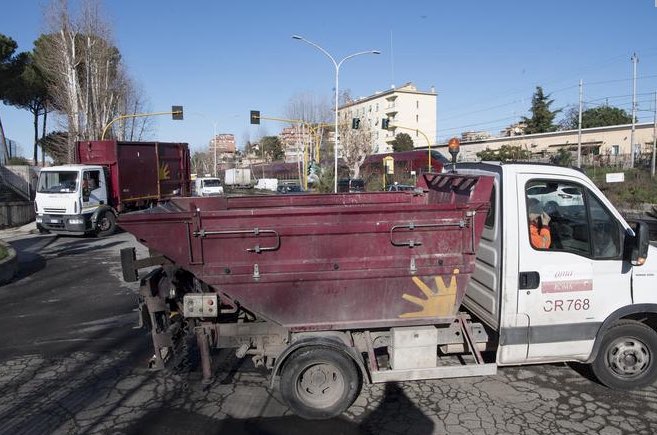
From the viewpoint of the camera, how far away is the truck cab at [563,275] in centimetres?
427

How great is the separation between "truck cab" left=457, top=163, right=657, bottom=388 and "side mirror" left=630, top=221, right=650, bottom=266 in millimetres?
12

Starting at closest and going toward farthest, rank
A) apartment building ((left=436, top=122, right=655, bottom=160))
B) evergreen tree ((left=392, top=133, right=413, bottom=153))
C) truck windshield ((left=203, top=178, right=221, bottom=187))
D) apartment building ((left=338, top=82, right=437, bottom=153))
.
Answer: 1. truck windshield ((left=203, top=178, right=221, bottom=187))
2. apartment building ((left=436, top=122, right=655, bottom=160))
3. evergreen tree ((left=392, top=133, right=413, bottom=153))
4. apartment building ((left=338, top=82, right=437, bottom=153))

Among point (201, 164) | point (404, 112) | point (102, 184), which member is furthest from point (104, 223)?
point (201, 164)

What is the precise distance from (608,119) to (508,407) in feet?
247

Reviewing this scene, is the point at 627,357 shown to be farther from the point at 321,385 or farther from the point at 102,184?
the point at 102,184

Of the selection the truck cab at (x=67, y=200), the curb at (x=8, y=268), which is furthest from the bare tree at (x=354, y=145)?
the curb at (x=8, y=268)

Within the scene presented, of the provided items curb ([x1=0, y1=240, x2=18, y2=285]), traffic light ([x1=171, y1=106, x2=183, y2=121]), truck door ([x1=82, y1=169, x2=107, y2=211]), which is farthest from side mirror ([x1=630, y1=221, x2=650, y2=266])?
traffic light ([x1=171, y1=106, x2=183, y2=121])

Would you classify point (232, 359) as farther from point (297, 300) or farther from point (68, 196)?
point (68, 196)

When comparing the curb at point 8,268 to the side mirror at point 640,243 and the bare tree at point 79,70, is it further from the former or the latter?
the bare tree at point 79,70

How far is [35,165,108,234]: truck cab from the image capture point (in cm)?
1639

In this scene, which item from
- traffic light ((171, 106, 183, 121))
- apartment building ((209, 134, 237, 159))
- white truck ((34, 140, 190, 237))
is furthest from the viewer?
apartment building ((209, 134, 237, 159))

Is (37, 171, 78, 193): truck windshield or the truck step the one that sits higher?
(37, 171, 78, 193): truck windshield

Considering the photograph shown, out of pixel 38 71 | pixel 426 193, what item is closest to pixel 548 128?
pixel 38 71

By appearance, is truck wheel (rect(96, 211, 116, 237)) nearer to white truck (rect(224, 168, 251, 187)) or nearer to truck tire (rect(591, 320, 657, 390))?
truck tire (rect(591, 320, 657, 390))
